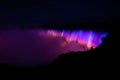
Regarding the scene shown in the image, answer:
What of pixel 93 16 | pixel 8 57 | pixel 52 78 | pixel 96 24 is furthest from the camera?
pixel 93 16

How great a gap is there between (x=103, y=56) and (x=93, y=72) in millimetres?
55

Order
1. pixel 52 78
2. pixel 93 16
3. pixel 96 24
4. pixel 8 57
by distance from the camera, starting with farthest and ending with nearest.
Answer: pixel 93 16 < pixel 96 24 < pixel 8 57 < pixel 52 78

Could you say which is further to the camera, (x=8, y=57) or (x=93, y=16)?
A: (x=93, y=16)

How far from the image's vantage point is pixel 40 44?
841 millimetres

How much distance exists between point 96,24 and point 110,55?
0.28 metres

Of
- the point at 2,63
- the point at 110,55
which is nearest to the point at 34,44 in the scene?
the point at 2,63

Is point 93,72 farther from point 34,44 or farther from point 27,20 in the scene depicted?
point 27,20

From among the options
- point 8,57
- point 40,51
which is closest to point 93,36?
point 40,51

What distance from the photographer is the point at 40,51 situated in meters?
0.80

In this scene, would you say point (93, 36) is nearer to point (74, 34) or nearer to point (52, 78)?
point (74, 34)

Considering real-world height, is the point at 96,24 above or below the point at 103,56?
above

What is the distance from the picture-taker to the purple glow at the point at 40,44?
746 millimetres

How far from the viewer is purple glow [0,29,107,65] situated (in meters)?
0.75

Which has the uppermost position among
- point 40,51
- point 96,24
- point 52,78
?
point 96,24
